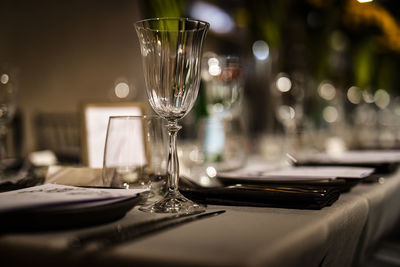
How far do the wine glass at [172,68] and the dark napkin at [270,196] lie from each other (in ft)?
0.15

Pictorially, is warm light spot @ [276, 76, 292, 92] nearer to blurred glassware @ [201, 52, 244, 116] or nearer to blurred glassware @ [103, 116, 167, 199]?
blurred glassware @ [201, 52, 244, 116]

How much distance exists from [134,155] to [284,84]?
1.09 meters

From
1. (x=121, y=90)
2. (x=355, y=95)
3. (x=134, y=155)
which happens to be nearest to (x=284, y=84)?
(x=134, y=155)

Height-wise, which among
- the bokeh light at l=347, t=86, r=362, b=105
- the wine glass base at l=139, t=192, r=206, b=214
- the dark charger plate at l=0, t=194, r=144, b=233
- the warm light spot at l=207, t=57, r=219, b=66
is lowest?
the wine glass base at l=139, t=192, r=206, b=214

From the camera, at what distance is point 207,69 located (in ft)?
4.46

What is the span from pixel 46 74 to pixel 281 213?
4.73m

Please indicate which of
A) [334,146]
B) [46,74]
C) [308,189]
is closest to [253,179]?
[308,189]

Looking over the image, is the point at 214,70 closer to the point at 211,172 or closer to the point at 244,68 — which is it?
the point at 211,172

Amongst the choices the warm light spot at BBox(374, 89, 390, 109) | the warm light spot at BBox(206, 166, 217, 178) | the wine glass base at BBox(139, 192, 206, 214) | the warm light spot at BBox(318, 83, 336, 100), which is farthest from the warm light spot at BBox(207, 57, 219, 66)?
the warm light spot at BBox(374, 89, 390, 109)

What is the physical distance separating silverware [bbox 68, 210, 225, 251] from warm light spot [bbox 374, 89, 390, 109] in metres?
4.16

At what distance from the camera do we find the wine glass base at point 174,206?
599 millimetres

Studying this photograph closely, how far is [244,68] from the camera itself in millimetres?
2014

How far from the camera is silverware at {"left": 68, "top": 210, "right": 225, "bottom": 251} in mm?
412

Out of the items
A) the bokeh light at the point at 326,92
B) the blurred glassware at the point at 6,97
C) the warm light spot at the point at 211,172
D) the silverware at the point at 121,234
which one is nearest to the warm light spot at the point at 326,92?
the bokeh light at the point at 326,92
